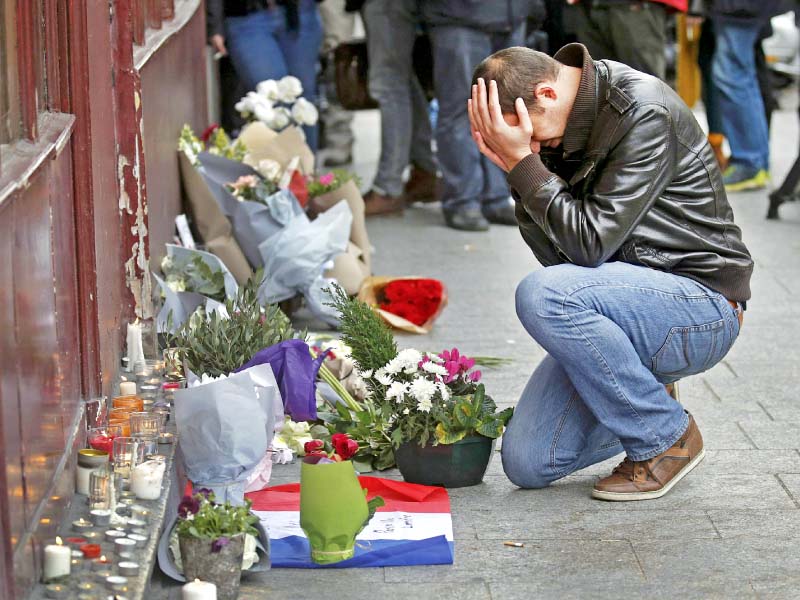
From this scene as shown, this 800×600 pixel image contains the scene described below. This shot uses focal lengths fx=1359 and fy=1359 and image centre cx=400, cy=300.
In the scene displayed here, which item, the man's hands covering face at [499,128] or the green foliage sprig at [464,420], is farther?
the green foliage sprig at [464,420]

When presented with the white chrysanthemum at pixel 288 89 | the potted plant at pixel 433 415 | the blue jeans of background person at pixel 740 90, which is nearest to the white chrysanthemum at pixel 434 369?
Answer: the potted plant at pixel 433 415

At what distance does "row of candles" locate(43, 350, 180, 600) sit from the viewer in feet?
8.93

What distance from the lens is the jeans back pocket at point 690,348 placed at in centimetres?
365

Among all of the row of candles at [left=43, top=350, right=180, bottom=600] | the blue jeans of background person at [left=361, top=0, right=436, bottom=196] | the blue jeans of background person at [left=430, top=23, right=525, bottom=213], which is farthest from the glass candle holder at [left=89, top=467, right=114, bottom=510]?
the blue jeans of background person at [left=361, top=0, right=436, bottom=196]

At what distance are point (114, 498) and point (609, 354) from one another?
1.33 meters

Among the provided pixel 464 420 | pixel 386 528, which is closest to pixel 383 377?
pixel 464 420

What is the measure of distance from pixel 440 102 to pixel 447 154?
0.30 meters

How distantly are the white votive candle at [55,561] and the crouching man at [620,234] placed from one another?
143 cm

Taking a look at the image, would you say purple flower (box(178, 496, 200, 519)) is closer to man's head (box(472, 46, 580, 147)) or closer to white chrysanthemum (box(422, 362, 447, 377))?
white chrysanthemum (box(422, 362, 447, 377))

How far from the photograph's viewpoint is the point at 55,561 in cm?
271

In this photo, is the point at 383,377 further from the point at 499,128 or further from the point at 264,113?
the point at 264,113

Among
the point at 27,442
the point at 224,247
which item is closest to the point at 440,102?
the point at 224,247

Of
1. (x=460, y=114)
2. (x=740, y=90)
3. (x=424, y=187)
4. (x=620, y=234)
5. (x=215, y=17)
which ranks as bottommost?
(x=424, y=187)

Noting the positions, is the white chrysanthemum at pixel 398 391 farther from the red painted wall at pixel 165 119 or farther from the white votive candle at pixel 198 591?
the red painted wall at pixel 165 119
